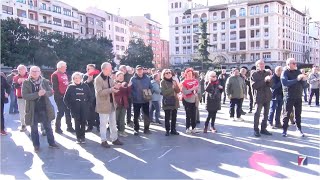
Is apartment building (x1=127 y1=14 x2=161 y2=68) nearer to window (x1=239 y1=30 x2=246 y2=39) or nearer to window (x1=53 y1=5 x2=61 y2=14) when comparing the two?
window (x1=239 y1=30 x2=246 y2=39)

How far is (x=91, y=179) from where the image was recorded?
5590 millimetres

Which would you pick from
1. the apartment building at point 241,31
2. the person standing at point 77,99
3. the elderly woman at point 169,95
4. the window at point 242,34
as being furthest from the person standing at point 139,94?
the window at point 242,34

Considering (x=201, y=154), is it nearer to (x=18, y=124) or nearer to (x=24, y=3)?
(x=18, y=124)

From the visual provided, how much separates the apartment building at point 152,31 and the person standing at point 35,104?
102m

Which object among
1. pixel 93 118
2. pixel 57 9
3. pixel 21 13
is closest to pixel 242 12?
pixel 57 9

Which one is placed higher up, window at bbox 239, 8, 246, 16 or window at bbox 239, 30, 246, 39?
window at bbox 239, 8, 246, 16

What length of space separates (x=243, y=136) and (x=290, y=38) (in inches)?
3205

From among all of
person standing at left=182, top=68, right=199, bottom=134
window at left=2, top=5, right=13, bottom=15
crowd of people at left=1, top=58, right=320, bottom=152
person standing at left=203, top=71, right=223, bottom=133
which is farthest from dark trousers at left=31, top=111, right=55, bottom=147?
window at left=2, top=5, right=13, bottom=15

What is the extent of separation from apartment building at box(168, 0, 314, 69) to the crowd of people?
205ft

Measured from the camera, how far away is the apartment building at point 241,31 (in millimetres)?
76438

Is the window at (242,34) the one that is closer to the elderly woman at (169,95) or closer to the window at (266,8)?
the window at (266,8)

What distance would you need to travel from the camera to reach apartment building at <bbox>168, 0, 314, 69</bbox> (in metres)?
76.4

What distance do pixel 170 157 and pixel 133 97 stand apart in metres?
2.78

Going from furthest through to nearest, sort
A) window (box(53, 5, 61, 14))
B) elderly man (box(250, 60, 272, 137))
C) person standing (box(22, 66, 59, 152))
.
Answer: window (box(53, 5, 61, 14)), elderly man (box(250, 60, 272, 137)), person standing (box(22, 66, 59, 152))
